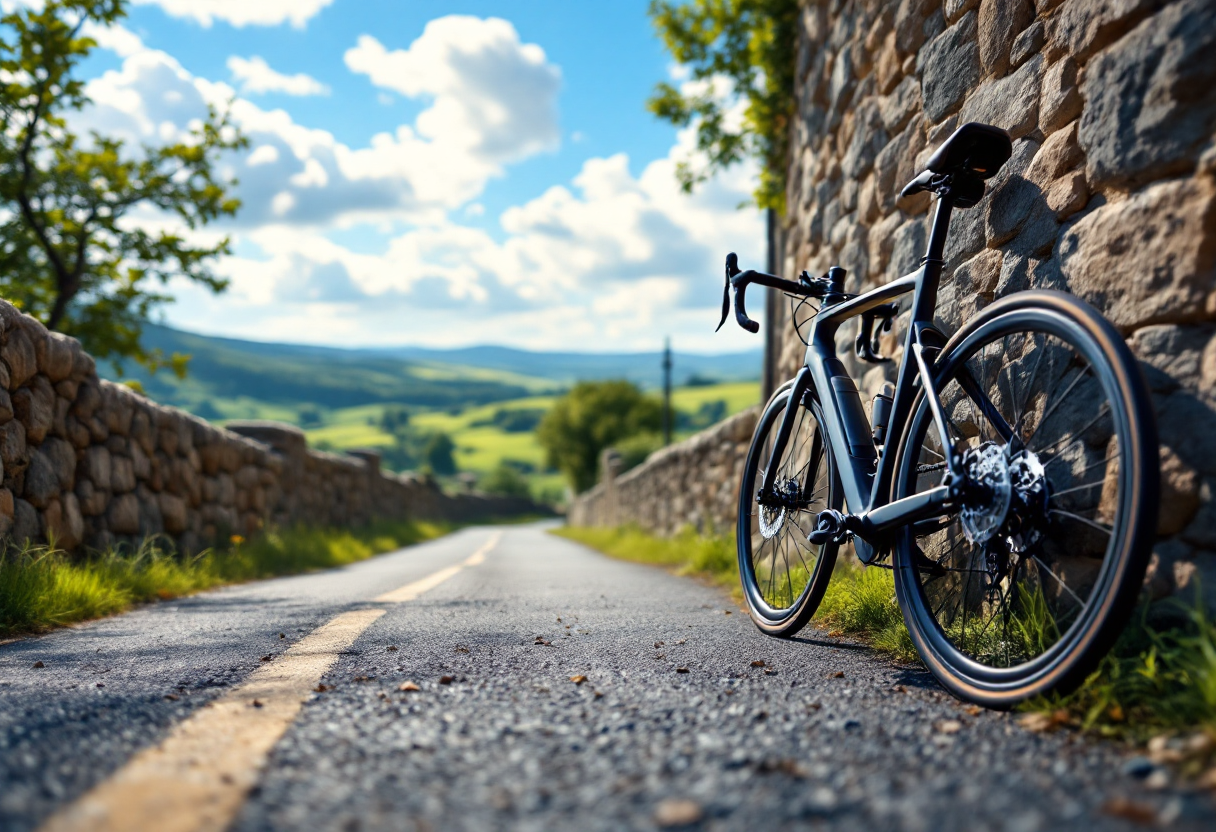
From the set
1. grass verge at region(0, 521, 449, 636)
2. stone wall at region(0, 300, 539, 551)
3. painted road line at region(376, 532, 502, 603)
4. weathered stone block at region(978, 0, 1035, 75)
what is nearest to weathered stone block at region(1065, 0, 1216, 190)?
weathered stone block at region(978, 0, 1035, 75)

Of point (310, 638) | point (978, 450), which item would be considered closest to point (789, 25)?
point (978, 450)

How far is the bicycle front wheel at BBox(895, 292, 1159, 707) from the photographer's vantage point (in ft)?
5.48

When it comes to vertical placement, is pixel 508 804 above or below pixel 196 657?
above

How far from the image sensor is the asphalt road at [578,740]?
127 centimetres

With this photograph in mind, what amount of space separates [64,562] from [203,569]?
67.6 inches

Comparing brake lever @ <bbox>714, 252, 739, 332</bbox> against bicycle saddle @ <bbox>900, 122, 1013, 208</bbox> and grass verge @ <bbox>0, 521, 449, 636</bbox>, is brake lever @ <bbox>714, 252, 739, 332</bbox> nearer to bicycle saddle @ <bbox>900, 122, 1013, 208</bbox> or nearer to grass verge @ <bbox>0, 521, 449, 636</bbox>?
bicycle saddle @ <bbox>900, 122, 1013, 208</bbox>

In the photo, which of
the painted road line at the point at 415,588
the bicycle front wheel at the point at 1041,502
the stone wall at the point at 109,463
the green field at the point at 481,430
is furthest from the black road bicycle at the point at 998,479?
the green field at the point at 481,430

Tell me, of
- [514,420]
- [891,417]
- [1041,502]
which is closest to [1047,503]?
[1041,502]

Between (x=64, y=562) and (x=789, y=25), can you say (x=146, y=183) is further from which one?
(x=789, y=25)

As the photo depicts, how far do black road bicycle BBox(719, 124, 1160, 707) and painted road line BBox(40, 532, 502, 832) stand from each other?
1716 millimetres

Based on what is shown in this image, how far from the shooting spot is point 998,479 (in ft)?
6.61

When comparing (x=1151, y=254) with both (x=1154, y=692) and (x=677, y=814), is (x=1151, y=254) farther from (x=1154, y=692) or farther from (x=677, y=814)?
(x=677, y=814)

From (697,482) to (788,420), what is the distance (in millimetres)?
5229

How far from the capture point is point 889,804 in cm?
129
